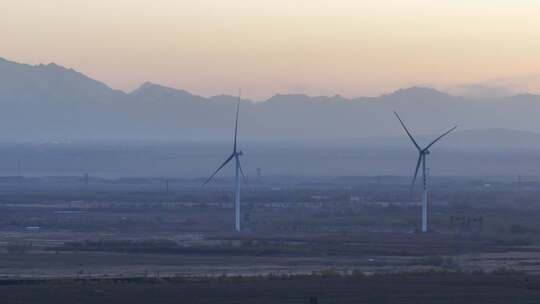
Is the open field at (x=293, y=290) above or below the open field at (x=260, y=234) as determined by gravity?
below

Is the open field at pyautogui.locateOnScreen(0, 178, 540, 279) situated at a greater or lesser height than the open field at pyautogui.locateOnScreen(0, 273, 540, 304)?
greater

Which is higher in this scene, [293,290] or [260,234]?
[260,234]

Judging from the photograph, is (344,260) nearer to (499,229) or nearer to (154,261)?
(154,261)

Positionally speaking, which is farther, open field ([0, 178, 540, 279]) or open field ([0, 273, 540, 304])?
open field ([0, 178, 540, 279])

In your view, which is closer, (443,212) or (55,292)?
(55,292)

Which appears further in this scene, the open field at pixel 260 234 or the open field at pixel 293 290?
the open field at pixel 260 234

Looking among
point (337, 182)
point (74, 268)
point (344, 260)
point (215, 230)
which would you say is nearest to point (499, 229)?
point (215, 230)

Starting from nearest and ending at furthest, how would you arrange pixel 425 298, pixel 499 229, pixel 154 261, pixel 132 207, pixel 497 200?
1. pixel 425 298
2. pixel 154 261
3. pixel 499 229
4. pixel 132 207
5. pixel 497 200

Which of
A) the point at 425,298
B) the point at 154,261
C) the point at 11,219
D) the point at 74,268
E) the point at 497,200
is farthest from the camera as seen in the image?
the point at 497,200

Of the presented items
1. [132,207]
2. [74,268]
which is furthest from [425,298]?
[132,207]

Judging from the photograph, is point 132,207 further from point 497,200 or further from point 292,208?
point 497,200

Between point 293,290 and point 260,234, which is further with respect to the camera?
point 260,234
